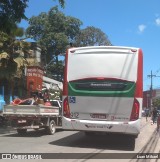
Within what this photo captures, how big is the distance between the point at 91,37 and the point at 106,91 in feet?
158

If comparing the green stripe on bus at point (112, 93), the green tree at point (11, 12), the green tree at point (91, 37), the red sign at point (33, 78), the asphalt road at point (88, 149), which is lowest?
the asphalt road at point (88, 149)

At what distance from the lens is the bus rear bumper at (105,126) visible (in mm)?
14484

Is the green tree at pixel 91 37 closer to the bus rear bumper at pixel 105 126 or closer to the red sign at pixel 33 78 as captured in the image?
the red sign at pixel 33 78

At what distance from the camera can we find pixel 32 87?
31.6 meters

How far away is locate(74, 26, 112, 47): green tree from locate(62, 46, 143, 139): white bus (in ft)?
143

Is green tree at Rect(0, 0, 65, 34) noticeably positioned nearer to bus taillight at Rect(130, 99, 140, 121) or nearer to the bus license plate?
the bus license plate

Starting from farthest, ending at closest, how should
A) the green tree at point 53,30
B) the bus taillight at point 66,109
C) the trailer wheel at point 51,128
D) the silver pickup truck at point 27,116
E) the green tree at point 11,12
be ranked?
the green tree at point 53,30 → the trailer wheel at point 51,128 → the silver pickup truck at point 27,116 → the bus taillight at point 66,109 → the green tree at point 11,12

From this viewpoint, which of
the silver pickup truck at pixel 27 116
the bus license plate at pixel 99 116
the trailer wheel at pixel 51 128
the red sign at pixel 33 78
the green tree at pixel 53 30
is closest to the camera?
the bus license plate at pixel 99 116

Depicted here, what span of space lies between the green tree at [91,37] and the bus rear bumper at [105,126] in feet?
144

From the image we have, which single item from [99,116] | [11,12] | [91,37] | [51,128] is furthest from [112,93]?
[91,37]

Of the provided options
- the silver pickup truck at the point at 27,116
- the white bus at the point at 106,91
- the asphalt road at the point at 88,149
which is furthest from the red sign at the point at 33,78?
the white bus at the point at 106,91

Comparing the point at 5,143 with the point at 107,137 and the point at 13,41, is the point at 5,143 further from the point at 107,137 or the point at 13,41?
the point at 13,41

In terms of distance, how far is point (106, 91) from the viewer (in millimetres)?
14781

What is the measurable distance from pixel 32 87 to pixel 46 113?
11982 mm
